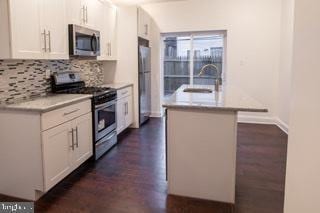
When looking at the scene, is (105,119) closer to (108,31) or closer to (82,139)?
(82,139)

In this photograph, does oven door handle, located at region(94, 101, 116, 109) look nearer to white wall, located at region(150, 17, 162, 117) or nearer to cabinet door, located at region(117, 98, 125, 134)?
cabinet door, located at region(117, 98, 125, 134)

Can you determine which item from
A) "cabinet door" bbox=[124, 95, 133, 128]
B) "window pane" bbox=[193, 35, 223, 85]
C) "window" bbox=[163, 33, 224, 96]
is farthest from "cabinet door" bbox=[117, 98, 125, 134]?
"window pane" bbox=[193, 35, 223, 85]

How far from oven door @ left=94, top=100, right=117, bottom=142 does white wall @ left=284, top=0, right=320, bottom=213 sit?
2.55 meters

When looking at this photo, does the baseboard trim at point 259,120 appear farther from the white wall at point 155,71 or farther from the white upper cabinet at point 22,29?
the white upper cabinet at point 22,29

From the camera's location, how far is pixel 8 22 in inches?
86.4

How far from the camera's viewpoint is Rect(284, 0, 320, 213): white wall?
0.87m

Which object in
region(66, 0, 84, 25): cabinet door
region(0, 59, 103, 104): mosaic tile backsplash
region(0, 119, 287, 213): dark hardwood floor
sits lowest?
region(0, 119, 287, 213): dark hardwood floor

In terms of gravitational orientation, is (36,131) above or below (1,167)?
above

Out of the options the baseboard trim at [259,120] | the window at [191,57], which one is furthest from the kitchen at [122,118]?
the window at [191,57]

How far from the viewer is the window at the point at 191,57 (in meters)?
5.56

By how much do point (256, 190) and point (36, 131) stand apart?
2183 mm

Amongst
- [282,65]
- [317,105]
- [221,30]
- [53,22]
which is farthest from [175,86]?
[317,105]

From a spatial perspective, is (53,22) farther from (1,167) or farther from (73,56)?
(1,167)

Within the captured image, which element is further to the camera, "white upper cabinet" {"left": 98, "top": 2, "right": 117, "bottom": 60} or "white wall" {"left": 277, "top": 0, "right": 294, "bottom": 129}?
"white wall" {"left": 277, "top": 0, "right": 294, "bottom": 129}
